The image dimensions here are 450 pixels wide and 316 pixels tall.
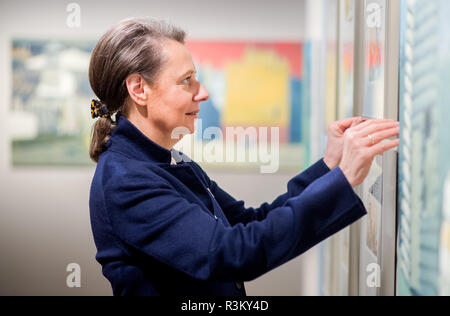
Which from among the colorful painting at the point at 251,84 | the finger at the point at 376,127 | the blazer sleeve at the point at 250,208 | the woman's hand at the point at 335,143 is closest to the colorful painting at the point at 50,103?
the colorful painting at the point at 251,84

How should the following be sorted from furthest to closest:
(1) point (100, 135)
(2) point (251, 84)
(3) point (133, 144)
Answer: (2) point (251, 84), (1) point (100, 135), (3) point (133, 144)

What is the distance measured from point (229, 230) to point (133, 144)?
1.12 ft

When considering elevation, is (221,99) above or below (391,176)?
above

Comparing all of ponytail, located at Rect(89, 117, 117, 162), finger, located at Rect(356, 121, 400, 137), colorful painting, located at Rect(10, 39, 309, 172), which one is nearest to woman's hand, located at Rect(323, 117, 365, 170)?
finger, located at Rect(356, 121, 400, 137)

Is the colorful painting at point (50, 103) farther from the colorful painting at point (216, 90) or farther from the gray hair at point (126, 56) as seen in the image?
the gray hair at point (126, 56)

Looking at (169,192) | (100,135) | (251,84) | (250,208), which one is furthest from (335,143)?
(251,84)

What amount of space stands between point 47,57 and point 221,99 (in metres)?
1.18

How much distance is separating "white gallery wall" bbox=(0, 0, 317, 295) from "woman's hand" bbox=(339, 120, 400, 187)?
7.85 feet

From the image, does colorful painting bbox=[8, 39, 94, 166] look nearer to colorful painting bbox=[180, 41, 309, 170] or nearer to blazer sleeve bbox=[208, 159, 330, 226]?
colorful painting bbox=[180, 41, 309, 170]

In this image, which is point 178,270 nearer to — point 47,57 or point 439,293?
point 439,293

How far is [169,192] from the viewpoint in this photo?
107 cm

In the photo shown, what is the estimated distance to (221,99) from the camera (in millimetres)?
3459

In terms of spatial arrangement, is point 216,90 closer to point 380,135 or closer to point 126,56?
point 126,56
